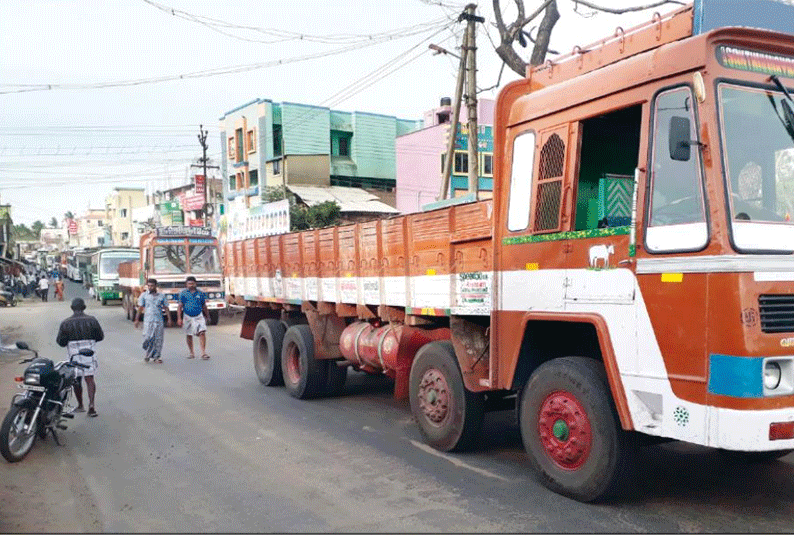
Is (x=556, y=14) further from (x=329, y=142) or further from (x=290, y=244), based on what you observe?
(x=329, y=142)

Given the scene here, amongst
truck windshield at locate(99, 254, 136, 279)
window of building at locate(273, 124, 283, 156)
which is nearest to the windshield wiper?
truck windshield at locate(99, 254, 136, 279)

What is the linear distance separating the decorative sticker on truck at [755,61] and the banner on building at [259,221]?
1999 cm

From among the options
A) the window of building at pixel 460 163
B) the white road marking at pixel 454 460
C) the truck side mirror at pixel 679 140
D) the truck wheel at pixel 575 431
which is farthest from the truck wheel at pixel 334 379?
the window of building at pixel 460 163

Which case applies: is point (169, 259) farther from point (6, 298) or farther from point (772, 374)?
point (772, 374)

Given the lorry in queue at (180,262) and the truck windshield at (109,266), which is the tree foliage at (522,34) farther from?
the truck windshield at (109,266)

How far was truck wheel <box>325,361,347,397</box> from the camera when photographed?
959cm

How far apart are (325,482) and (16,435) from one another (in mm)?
3290

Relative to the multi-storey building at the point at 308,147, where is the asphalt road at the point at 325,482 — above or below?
below

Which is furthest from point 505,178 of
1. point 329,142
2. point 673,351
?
point 329,142

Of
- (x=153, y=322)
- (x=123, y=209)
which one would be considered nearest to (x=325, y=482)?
(x=153, y=322)

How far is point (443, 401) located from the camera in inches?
253

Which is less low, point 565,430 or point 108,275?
point 108,275

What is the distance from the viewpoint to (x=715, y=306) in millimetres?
3928

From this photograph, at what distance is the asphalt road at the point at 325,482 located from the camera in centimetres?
478
